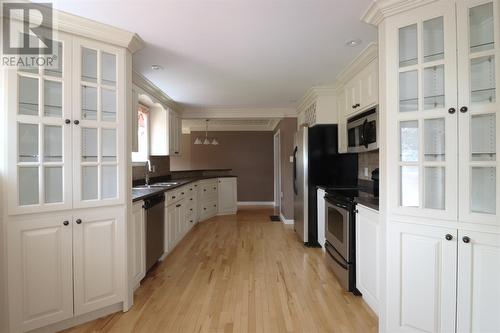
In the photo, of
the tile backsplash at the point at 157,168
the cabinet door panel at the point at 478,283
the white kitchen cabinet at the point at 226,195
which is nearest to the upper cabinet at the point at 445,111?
the cabinet door panel at the point at 478,283

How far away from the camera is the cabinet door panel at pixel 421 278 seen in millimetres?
1587

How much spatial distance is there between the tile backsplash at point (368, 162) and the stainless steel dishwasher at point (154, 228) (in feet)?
8.38

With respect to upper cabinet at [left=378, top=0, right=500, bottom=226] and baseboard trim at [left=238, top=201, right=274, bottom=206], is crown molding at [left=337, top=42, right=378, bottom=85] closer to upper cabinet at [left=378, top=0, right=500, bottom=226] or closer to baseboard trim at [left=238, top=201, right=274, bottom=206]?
upper cabinet at [left=378, top=0, right=500, bottom=226]

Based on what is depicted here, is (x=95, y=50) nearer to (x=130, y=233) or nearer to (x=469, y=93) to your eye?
(x=130, y=233)

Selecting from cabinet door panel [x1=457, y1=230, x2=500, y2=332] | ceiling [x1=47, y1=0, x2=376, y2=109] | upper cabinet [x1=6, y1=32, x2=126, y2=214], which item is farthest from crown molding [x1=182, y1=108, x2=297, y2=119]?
cabinet door panel [x1=457, y1=230, x2=500, y2=332]

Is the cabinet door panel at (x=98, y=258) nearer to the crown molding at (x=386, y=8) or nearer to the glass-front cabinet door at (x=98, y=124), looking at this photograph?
the glass-front cabinet door at (x=98, y=124)

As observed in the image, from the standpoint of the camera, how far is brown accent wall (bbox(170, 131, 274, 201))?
27.1 feet

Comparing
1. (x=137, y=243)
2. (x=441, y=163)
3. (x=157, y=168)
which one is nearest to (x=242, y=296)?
(x=137, y=243)

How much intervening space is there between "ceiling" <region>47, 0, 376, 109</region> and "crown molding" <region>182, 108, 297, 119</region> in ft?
5.07

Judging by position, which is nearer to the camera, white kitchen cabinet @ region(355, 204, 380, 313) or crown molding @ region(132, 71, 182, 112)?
white kitchen cabinet @ region(355, 204, 380, 313)

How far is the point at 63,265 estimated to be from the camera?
1.93m

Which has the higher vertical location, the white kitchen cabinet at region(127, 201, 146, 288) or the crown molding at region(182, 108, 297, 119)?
the crown molding at region(182, 108, 297, 119)

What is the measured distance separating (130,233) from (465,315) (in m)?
2.41

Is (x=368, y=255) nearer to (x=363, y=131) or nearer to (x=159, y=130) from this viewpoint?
(x=363, y=131)
